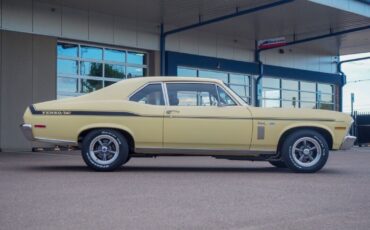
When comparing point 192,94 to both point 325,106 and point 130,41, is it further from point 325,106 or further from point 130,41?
point 325,106

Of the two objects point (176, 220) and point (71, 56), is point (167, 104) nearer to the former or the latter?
point (176, 220)

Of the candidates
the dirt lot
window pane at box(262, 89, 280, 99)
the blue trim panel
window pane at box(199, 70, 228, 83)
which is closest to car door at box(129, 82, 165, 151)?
the dirt lot

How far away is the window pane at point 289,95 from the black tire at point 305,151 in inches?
695

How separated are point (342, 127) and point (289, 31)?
44.6 feet

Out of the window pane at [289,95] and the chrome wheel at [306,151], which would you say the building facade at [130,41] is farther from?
the chrome wheel at [306,151]

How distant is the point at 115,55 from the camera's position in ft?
64.4

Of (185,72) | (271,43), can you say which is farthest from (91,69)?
(271,43)

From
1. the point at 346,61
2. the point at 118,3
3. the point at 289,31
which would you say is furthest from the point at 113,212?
the point at 346,61

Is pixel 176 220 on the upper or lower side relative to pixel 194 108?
lower

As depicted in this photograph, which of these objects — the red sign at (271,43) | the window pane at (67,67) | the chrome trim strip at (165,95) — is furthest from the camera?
the red sign at (271,43)

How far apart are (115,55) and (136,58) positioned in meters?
0.98

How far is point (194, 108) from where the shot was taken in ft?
29.7

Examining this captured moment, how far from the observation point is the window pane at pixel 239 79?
24.1 m

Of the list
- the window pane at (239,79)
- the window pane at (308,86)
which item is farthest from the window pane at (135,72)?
the window pane at (308,86)
